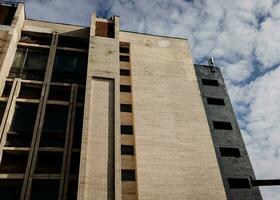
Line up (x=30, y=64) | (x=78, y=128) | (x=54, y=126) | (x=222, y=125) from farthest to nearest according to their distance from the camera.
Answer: (x=222, y=125)
(x=30, y=64)
(x=78, y=128)
(x=54, y=126)

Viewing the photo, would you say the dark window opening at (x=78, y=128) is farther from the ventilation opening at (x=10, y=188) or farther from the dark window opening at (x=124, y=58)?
the dark window opening at (x=124, y=58)

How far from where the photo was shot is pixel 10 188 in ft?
57.3

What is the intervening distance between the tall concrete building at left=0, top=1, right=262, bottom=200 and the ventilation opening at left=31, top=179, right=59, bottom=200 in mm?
66

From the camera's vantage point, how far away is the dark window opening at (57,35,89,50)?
27.0 metres

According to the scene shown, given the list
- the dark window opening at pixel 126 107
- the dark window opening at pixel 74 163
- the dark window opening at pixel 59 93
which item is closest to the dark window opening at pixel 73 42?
the dark window opening at pixel 59 93

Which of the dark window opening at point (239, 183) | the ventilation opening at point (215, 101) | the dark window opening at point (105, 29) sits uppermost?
the dark window opening at point (105, 29)

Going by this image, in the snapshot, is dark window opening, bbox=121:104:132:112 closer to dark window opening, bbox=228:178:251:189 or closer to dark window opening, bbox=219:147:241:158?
dark window opening, bbox=219:147:241:158

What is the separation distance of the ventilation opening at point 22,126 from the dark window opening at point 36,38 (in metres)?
8.04

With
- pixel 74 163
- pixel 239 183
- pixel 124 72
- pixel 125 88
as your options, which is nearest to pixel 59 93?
pixel 125 88

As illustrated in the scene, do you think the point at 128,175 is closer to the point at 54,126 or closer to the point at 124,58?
the point at 54,126

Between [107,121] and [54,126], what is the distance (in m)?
4.59

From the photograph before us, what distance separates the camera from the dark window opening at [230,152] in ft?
80.3

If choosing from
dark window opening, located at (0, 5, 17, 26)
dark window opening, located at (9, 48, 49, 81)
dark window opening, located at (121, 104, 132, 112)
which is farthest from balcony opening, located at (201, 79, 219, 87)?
dark window opening, located at (0, 5, 17, 26)

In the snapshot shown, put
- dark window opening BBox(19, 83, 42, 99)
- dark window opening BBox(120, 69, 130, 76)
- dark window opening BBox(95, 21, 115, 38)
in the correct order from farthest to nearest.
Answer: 1. dark window opening BBox(95, 21, 115, 38)
2. dark window opening BBox(120, 69, 130, 76)
3. dark window opening BBox(19, 83, 42, 99)
